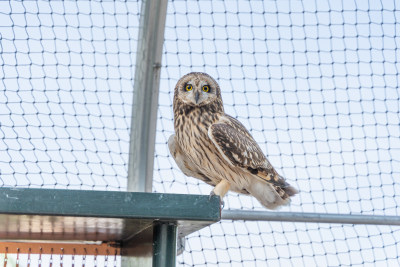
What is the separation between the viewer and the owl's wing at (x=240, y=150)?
88.8 inches

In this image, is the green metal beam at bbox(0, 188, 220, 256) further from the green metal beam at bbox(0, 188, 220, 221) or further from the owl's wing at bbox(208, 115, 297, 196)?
the owl's wing at bbox(208, 115, 297, 196)

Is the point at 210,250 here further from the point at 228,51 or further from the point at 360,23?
the point at 360,23

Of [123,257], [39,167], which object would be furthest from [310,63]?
[123,257]

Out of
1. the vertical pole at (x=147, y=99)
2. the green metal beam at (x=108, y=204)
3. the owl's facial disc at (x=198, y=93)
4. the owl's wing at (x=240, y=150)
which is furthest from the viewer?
the vertical pole at (x=147, y=99)

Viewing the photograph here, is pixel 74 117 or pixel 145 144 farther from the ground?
pixel 74 117

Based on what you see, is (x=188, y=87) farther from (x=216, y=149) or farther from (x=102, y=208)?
(x=102, y=208)

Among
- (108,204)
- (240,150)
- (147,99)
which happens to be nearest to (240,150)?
(240,150)

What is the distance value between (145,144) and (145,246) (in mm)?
1073

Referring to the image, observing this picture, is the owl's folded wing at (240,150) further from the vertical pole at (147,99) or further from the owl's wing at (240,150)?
the vertical pole at (147,99)

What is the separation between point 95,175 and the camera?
300 cm

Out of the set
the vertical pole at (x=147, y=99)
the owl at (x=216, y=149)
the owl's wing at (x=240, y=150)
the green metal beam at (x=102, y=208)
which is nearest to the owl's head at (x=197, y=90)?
the owl at (x=216, y=149)

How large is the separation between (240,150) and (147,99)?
630 millimetres

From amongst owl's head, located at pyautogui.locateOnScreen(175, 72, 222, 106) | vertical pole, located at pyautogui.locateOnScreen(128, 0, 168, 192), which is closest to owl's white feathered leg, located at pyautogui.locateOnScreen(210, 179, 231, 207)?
owl's head, located at pyautogui.locateOnScreen(175, 72, 222, 106)

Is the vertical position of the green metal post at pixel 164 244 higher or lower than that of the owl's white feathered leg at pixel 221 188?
lower
